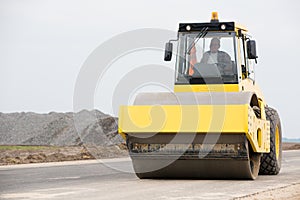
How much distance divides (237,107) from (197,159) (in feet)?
3.87

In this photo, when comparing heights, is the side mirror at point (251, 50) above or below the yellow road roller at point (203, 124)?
above

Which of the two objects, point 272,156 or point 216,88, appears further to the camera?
point 272,156

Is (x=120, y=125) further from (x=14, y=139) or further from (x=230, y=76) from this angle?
(x=14, y=139)

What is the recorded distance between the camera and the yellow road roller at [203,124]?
1101 centimetres

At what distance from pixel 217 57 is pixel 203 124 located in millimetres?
2375

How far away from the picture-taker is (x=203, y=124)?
36.1ft

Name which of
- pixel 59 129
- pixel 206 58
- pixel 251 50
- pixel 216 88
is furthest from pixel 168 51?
pixel 59 129

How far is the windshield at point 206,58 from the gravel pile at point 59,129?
59.7 ft

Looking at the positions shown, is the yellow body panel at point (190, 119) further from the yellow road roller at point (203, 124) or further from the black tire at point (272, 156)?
the black tire at point (272, 156)

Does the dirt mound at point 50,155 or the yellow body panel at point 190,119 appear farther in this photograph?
the dirt mound at point 50,155

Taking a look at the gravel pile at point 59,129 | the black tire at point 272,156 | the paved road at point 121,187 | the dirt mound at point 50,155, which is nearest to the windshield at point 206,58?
the black tire at point 272,156

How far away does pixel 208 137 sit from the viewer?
36.3 ft

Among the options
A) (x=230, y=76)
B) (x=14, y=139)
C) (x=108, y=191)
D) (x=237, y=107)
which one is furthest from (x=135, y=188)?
(x=14, y=139)

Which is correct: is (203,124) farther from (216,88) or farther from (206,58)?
(206,58)
